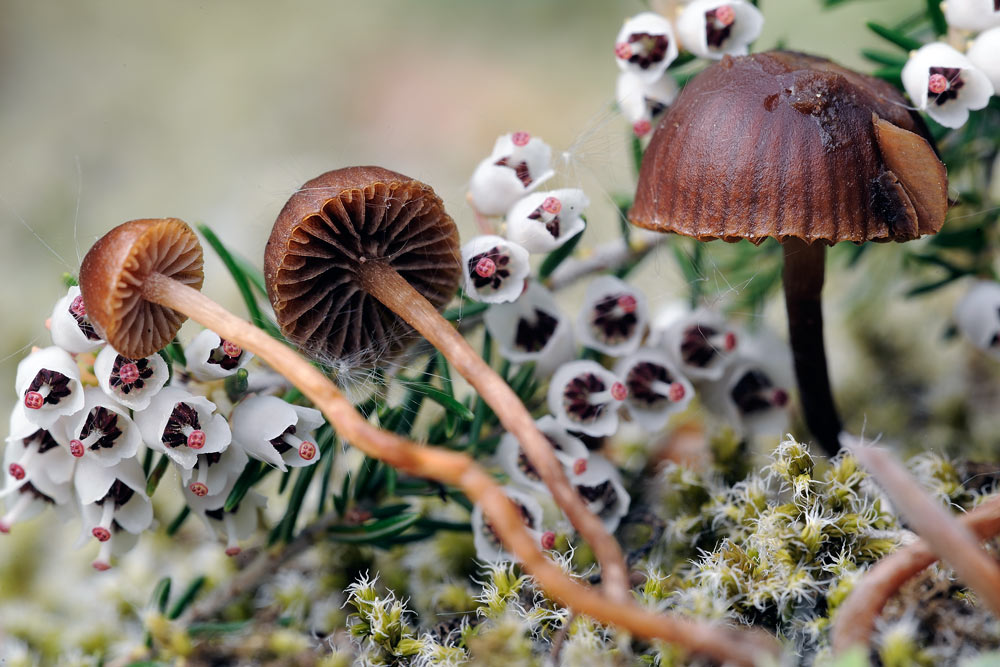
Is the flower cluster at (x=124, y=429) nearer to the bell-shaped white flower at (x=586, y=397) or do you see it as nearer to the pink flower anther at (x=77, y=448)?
the pink flower anther at (x=77, y=448)

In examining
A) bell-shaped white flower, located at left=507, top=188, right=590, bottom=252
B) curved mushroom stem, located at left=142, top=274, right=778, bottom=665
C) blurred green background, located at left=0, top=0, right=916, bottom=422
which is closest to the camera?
curved mushroom stem, located at left=142, top=274, right=778, bottom=665

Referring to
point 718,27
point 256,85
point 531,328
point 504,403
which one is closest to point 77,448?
point 504,403

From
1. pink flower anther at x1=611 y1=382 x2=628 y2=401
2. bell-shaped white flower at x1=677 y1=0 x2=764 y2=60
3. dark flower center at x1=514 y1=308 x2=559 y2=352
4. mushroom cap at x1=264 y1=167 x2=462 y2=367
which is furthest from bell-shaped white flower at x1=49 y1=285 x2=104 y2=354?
bell-shaped white flower at x1=677 y1=0 x2=764 y2=60

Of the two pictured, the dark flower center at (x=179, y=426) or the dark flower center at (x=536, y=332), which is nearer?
the dark flower center at (x=179, y=426)

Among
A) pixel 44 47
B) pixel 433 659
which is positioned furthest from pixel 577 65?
pixel 433 659

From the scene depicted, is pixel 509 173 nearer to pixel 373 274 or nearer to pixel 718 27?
pixel 373 274

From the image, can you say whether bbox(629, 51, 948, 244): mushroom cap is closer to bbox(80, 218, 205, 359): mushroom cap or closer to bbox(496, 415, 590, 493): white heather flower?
bbox(496, 415, 590, 493): white heather flower

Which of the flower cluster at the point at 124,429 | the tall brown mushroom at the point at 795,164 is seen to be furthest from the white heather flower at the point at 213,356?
the tall brown mushroom at the point at 795,164
